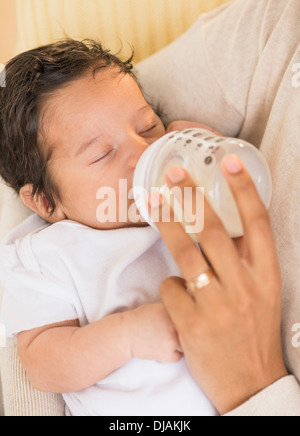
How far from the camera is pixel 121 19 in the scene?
1.72 m

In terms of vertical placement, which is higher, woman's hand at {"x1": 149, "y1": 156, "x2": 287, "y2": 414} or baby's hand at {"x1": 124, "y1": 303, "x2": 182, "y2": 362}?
woman's hand at {"x1": 149, "y1": 156, "x2": 287, "y2": 414}

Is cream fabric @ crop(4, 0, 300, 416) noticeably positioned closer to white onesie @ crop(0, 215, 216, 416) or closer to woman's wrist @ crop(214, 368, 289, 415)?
woman's wrist @ crop(214, 368, 289, 415)

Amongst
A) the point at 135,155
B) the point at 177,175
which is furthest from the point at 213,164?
the point at 135,155

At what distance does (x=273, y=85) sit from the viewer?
42.6 inches

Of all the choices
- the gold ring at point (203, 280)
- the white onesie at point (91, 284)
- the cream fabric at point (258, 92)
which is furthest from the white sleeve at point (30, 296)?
the gold ring at point (203, 280)

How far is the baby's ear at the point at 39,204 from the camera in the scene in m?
1.22

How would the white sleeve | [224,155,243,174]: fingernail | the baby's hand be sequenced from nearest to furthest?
1. [224,155,243,174]: fingernail
2. the baby's hand
3. the white sleeve

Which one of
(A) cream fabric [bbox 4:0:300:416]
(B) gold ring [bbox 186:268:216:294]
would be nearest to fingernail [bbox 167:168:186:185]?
(B) gold ring [bbox 186:268:216:294]

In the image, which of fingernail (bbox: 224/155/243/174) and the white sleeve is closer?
fingernail (bbox: 224/155/243/174)

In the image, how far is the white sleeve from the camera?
1047mm

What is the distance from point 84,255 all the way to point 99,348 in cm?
25

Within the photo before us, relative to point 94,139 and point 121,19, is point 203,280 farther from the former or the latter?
point 121,19

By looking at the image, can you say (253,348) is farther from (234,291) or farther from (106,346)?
(106,346)

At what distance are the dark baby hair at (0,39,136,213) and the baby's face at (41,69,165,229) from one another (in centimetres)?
3
